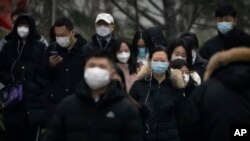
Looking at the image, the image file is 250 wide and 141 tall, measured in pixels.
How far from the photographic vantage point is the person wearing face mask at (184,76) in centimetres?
998

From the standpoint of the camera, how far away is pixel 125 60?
10.9 metres

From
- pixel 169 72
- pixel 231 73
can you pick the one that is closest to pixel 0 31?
pixel 169 72

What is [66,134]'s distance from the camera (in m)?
7.67

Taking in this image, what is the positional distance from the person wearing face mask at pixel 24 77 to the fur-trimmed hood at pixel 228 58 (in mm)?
4058

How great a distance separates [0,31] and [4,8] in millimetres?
622

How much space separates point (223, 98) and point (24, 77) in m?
4.57

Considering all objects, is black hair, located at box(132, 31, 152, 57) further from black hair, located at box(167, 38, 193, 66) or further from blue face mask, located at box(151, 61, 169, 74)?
blue face mask, located at box(151, 61, 169, 74)

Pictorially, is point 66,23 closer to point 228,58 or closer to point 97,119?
point 97,119

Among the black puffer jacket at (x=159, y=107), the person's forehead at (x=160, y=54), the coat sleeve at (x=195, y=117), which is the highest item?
the person's forehead at (x=160, y=54)

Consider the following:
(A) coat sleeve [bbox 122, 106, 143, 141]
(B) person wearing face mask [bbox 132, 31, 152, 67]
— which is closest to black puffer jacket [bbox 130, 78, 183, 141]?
(B) person wearing face mask [bbox 132, 31, 152, 67]

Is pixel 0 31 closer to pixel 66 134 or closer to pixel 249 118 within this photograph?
pixel 66 134

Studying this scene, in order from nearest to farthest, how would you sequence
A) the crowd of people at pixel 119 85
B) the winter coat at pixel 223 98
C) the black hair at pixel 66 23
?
the winter coat at pixel 223 98, the crowd of people at pixel 119 85, the black hair at pixel 66 23

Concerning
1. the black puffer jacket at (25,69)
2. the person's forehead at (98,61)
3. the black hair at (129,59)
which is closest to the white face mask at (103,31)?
the black hair at (129,59)

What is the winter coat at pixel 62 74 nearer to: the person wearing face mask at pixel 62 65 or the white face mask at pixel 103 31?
A: the person wearing face mask at pixel 62 65
